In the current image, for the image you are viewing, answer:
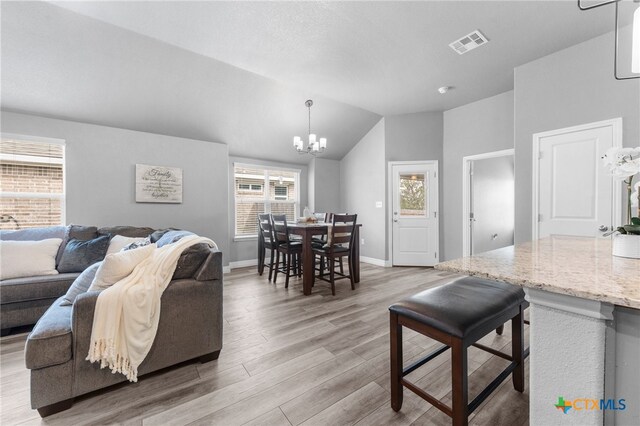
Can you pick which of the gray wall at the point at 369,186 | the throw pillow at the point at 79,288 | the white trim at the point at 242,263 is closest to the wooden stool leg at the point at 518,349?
the throw pillow at the point at 79,288

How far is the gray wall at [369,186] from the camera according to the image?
201 inches

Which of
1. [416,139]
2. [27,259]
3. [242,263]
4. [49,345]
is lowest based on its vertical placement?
[242,263]

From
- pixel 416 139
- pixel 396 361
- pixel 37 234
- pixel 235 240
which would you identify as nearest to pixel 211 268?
pixel 396 361

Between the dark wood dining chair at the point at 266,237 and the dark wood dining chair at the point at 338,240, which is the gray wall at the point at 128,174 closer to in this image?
the dark wood dining chair at the point at 266,237

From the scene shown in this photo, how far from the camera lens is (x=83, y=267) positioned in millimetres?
2744

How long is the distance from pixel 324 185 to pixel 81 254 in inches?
169

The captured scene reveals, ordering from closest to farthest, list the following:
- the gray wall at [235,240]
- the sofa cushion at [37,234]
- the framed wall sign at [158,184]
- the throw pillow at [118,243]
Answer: the sofa cushion at [37,234] < the throw pillow at [118,243] < the framed wall sign at [158,184] < the gray wall at [235,240]

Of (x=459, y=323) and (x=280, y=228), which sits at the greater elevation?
(x=280, y=228)

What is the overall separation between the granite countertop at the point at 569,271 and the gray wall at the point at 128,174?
4.19 metres

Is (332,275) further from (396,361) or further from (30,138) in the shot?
(30,138)

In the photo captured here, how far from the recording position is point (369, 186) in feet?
17.8

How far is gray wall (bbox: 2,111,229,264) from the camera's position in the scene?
3.38 meters

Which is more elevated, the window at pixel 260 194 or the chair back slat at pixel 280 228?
the window at pixel 260 194

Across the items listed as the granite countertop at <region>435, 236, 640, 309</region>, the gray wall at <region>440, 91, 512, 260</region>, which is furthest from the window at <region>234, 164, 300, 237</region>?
the granite countertop at <region>435, 236, 640, 309</region>
